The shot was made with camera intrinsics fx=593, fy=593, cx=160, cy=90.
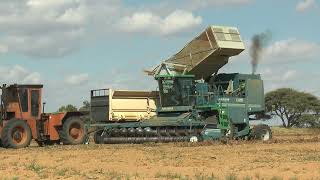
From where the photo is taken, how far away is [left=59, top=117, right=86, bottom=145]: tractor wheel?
25328mm

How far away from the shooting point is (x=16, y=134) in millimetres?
23453

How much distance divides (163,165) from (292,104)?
59201 mm

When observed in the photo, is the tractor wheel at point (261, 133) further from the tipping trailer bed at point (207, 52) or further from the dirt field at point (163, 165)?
the dirt field at point (163, 165)

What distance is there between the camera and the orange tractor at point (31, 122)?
23.4m

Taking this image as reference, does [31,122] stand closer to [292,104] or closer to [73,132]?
[73,132]

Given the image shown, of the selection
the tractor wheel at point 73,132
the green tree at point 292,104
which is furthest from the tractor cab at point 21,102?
the green tree at point 292,104

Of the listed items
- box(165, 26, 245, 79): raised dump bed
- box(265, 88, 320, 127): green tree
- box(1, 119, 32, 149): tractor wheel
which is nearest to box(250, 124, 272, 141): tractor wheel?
box(165, 26, 245, 79): raised dump bed

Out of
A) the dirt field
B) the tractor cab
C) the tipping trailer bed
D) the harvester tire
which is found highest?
the tipping trailer bed

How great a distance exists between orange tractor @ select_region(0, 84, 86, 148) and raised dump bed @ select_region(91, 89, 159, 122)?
238cm

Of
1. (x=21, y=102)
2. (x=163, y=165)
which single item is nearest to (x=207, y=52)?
(x=21, y=102)

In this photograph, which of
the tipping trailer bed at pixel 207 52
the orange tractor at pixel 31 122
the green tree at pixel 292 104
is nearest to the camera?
the orange tractor at pixel 31 122

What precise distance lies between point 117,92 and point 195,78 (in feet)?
12.7

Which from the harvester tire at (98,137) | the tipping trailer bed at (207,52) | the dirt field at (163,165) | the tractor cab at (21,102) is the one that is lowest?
the dirt field at (163,165)

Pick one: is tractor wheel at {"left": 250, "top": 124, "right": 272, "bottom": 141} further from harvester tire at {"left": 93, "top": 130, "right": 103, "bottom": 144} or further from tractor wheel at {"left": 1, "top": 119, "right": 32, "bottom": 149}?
tractor wheel at {"left": 1, "top": 119, "right": 32, "bottom": 149}
